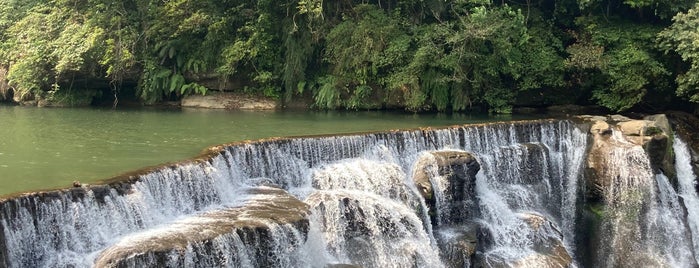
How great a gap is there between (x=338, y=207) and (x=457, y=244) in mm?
2400

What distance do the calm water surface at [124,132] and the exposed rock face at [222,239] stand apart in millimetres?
2150

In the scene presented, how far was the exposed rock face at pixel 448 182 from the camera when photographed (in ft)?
39.2

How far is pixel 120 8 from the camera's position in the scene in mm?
22781

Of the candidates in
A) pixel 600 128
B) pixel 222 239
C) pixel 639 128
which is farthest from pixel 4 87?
pixel 639 128

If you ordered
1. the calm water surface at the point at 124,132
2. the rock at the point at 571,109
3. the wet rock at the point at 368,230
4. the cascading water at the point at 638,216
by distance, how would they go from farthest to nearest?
the rock at the point at 571,109, the cascading water at the point at 638,216, the calm water surface at the point at 124,132, the wet rock at the point at 368,230

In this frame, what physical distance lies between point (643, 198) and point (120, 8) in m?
19.6

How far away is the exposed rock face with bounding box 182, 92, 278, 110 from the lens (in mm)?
22219

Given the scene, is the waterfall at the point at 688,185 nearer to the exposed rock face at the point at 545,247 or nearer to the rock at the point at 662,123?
the rock at the point at 662,123

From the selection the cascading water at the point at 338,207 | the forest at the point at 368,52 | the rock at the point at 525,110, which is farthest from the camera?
the rock at the point at 525,110

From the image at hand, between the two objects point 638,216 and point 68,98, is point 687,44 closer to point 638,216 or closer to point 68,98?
point 638,216

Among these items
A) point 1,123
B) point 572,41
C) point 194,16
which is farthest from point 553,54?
point 1,123

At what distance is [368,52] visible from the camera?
778 inches

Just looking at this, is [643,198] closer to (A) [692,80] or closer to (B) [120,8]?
(A) [692,80]

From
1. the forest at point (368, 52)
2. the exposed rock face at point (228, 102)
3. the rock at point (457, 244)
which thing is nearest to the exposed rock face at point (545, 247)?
the rock at point (457, 244)
